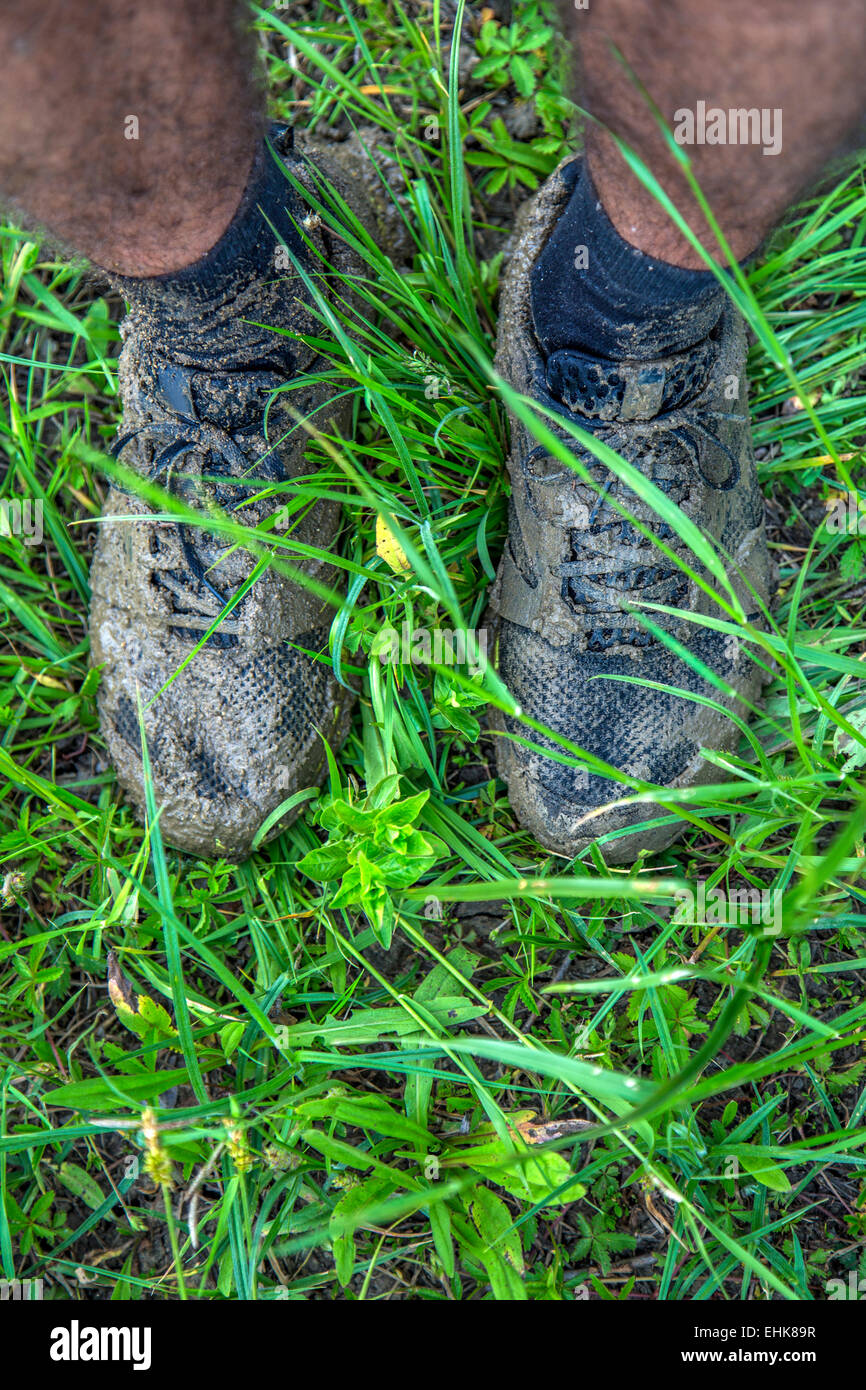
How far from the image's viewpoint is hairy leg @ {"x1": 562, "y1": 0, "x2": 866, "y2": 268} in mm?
869

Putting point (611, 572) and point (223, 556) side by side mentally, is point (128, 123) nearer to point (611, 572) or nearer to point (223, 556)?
point (223, 556)

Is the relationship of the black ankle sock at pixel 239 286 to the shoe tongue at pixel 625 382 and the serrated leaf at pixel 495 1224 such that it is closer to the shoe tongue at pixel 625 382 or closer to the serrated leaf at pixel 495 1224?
the shoe tongue at pixel 625 382

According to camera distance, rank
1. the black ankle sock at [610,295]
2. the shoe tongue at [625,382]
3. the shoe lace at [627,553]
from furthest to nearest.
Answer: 1. the shoe lace at [627,553]
2. the shoe tongue at [625,382]
3. the black ankle sock at [610,295]

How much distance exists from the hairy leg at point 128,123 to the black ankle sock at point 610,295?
0.50 m

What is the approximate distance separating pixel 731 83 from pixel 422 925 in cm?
147

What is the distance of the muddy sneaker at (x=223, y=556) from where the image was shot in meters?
1.49

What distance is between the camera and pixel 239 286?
1438 mm

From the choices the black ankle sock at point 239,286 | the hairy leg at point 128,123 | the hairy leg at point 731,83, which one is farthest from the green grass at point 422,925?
the hairy leg at point 731,83

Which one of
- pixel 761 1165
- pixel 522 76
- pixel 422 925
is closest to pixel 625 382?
pixel 522 76

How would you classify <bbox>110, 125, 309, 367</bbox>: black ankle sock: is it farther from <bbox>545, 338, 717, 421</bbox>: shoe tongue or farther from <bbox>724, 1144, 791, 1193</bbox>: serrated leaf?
<bbox>724, 1144, 791, 1193</bbox>: serrated leaf

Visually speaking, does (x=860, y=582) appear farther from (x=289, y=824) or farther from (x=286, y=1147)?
(x=286, y=1147)

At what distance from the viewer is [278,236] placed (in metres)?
1.40

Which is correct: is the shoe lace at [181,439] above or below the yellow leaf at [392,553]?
above

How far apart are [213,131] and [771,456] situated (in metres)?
1.34
